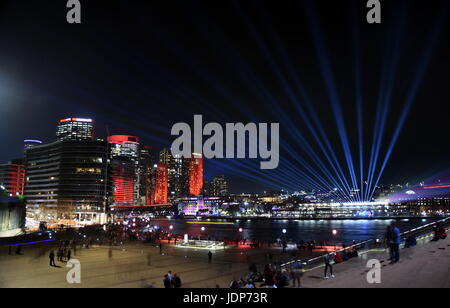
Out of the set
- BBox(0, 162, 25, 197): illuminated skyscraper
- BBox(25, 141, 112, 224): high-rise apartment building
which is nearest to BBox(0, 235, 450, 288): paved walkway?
BBox(25, 141, 112, 224): high-rise apartment building

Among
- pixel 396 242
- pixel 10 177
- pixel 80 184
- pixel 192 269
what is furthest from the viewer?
pixel 10 177

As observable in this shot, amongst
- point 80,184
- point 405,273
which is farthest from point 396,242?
point 80,184

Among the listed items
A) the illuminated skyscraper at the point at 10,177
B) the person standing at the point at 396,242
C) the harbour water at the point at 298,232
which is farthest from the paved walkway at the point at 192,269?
the illuminated skyscraper at the point at 10,177

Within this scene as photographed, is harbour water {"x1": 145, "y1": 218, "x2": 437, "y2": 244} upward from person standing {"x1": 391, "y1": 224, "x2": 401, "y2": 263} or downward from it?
downward

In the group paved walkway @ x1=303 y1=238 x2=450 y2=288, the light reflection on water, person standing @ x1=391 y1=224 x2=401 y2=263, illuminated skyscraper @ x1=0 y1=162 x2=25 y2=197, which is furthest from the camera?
illuminated skyscraper @ x1=0 y1=162 x2=25 y2=197

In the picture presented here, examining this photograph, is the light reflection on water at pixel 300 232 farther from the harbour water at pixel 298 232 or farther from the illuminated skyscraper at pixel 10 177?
the illuminated skyscraper at pixel 10 177

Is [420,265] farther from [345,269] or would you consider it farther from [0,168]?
[0,168]

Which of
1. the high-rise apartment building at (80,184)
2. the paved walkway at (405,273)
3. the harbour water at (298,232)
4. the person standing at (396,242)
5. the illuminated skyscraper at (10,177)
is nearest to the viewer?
the paved walkway at (405,273)

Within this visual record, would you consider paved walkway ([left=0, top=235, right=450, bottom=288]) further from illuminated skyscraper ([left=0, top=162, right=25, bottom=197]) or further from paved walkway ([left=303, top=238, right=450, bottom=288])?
illuminated skyscraper ([left=0, top=162, right=25, bottom=197])

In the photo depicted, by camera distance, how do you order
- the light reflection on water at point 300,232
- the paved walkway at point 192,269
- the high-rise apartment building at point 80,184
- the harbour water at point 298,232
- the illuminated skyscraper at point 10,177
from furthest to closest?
1. the illuminated skyscraper at point 10,177
2. the high-rise apartment building at point 80,184
3. the light reflection on water at point 300,232
4. the harbour water at point 298,232
5. the paved walkway at point 192,269

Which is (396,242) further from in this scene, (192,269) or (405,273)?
(192,269)

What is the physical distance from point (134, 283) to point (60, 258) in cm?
Answer: 1118
